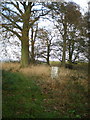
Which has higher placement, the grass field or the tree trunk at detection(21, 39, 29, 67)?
the tree trunk at detection(21, 39, 29, 67)

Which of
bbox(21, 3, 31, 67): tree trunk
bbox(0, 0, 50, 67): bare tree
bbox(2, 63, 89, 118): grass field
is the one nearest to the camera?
bbox(2, 63, 89, 118): grass field

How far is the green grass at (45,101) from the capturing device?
283cm

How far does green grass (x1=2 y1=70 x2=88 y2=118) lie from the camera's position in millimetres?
2828

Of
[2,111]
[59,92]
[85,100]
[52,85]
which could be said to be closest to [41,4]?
[52,85]

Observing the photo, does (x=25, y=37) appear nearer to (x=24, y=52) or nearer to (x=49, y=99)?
(x=24, y=52)

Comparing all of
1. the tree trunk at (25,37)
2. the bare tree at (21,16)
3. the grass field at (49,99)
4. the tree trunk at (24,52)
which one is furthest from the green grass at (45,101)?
the tree trunk at (24,52)

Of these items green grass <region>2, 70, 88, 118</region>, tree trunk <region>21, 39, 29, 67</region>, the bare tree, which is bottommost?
green grass <region>2, 70, 88, 118</region>

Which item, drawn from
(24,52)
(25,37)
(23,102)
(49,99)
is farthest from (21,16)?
(23,102)

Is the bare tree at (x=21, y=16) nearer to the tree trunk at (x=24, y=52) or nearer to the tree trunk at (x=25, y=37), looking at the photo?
the tree trunk at (x=25, y=37)

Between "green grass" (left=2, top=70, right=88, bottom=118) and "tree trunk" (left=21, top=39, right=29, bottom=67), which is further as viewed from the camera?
"tree trunk" (left=21, top=39, right=29, bottom=67)

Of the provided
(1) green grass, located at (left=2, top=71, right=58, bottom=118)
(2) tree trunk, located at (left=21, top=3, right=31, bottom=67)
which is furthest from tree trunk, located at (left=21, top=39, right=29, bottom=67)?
(1) green grass, located at (left=2, top=71, right=58, bottom=118)

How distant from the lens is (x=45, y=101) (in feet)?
11.4

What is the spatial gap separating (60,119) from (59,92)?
1229mm

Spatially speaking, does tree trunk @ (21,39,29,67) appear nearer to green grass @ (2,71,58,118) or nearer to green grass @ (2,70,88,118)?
green grass @ (2,70,88,118)
